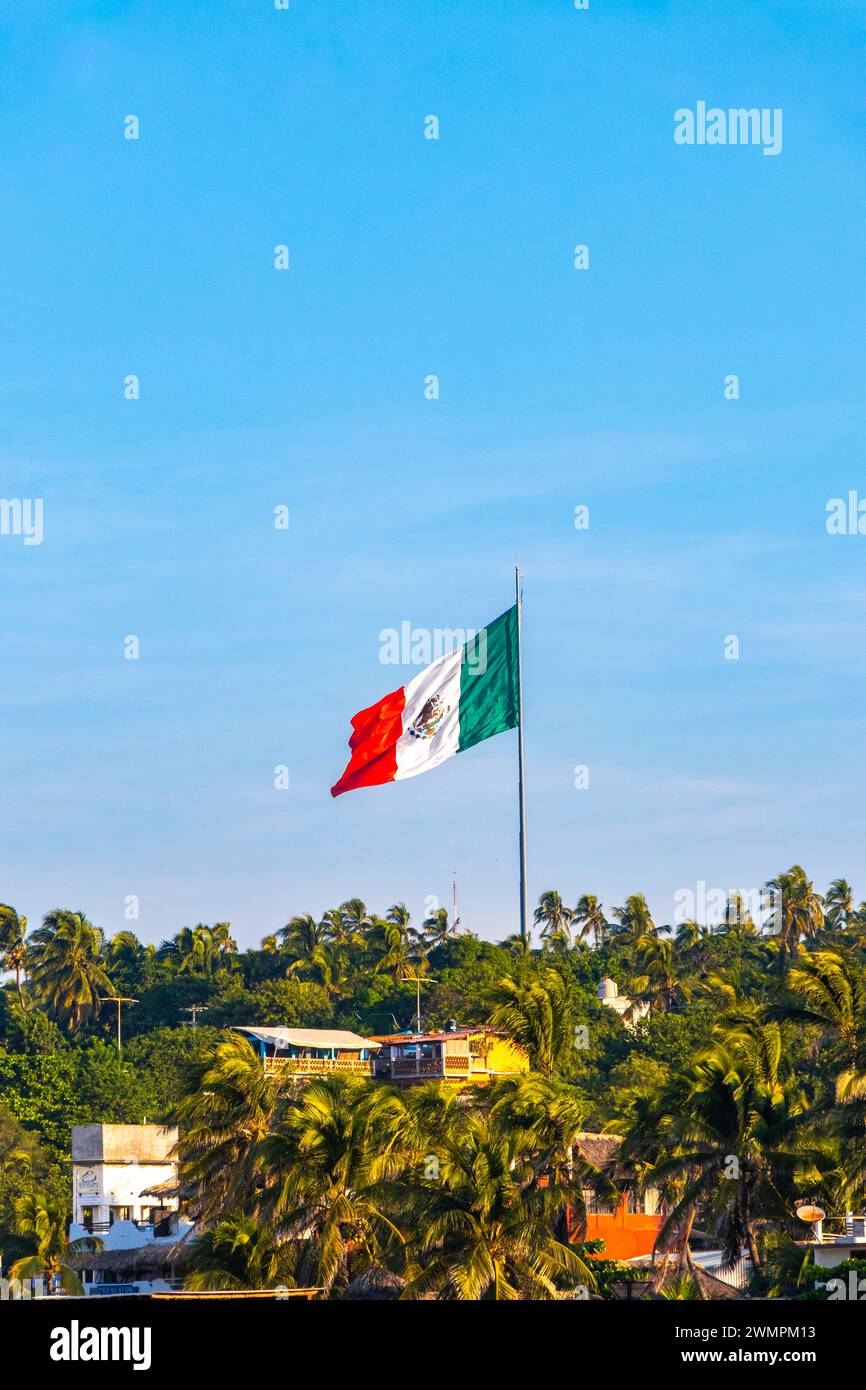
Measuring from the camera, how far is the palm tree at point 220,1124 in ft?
187

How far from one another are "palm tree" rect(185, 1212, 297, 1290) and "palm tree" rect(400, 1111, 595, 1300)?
5.31 m

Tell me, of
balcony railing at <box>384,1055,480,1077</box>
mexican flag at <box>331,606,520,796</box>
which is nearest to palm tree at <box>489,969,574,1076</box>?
mexican flag at <box>331,606,520,796</box>

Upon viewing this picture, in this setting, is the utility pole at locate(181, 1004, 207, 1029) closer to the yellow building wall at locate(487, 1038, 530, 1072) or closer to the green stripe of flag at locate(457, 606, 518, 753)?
the yellow building wall at locate(487, 1038, 530, 1072)

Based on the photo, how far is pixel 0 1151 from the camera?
96562 millimetres

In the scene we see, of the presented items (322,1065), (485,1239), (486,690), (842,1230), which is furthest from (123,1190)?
(842,1230)

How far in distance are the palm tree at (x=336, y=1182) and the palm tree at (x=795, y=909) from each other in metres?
86.2

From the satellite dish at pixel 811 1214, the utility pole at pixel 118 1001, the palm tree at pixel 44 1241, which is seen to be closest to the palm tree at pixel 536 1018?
the satellite dish at pixel 811 1214

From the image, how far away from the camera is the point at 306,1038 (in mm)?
85375

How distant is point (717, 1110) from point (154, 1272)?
25.6 metres

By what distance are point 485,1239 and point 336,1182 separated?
21.8 feet

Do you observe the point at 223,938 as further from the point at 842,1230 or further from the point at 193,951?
the point at 842,1230

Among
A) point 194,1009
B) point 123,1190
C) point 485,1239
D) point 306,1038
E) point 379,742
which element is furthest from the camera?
point 194,1009
